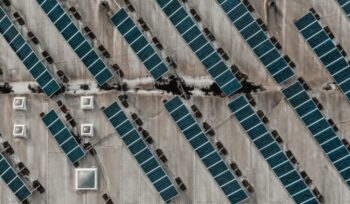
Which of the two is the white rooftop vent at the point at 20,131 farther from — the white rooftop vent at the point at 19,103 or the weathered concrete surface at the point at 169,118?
the white rooftop vent at the point at 19,103

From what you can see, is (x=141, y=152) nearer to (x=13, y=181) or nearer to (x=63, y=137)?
(x=63, y=137)

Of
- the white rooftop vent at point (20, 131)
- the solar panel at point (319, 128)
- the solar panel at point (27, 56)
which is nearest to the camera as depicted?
the solar panel at point (319, 128)

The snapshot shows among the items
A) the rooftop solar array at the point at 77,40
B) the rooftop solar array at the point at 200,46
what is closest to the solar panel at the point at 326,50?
the rooftop solar array at the point at 200,46

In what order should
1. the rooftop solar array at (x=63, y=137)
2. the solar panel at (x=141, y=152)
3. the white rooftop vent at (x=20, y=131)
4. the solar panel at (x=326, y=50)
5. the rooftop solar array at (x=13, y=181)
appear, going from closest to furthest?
1. the solar panel at (x=326, y=50)
2. the solar panel at (x=141, y=152)
3. the rooftop solar array at (x=63, y=137)
4. the white rooftop vent at (x=20, y=131)
5. the rooftop solar array at (x=13, y=181)

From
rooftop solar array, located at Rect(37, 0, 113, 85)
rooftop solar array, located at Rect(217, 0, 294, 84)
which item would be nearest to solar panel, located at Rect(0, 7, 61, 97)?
rooftop solar array, located at Rect(37, 0, 113, 85)

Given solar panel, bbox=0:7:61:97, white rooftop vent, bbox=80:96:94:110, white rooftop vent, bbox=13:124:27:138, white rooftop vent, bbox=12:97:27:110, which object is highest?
solar panel, bbox=0:7:61:97

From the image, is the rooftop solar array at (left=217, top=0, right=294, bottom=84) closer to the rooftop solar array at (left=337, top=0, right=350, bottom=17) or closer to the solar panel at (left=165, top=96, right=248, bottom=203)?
the rooftop solar array at (left=337, top=0, right=350, bottom=17)

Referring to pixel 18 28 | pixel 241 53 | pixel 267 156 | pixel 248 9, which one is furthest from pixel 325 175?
pixel 18 28
